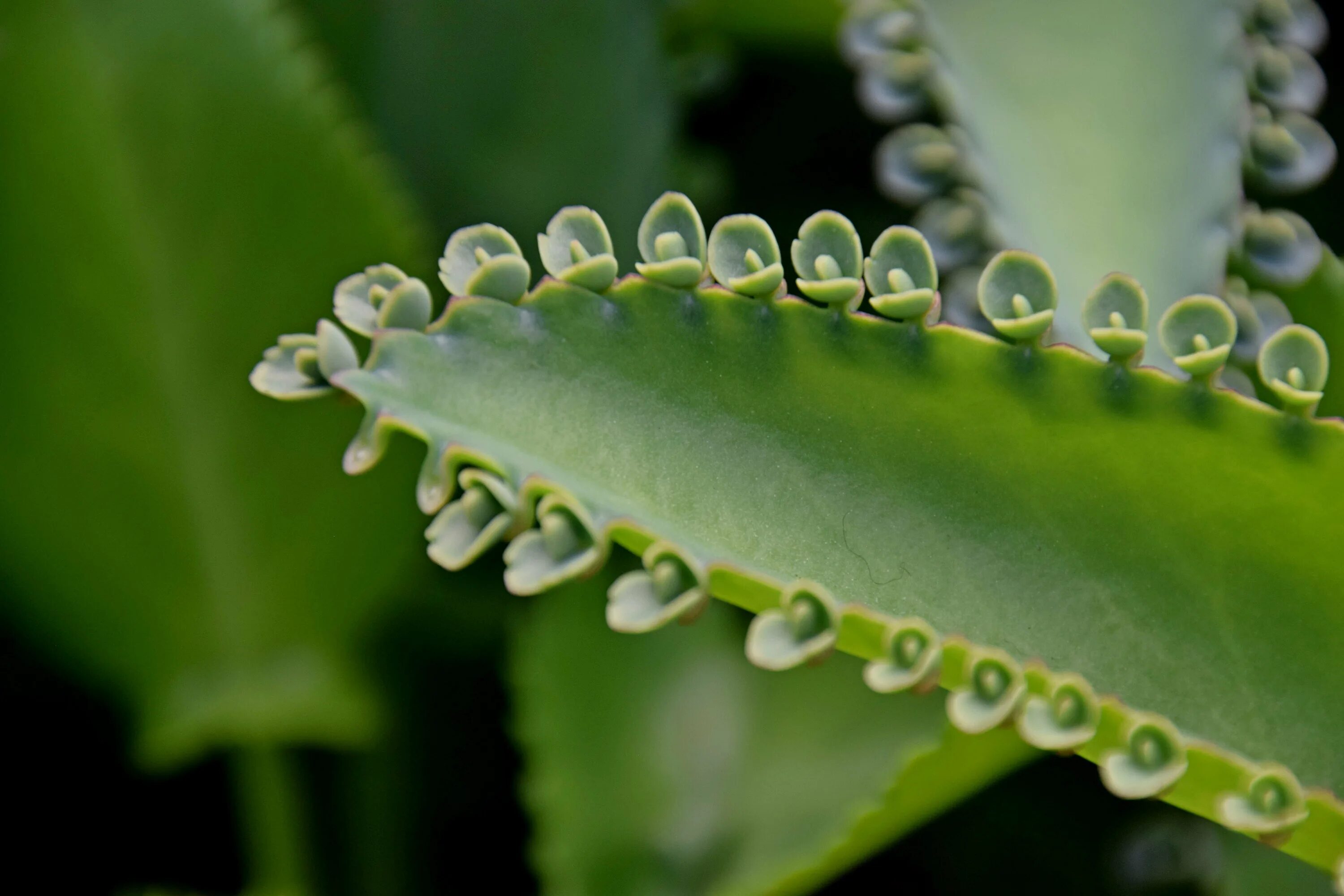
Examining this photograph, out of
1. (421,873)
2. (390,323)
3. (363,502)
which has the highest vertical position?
(390,323)

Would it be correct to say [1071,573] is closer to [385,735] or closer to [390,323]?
[390,323]

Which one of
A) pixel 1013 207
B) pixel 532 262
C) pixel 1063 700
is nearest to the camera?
pixel 1063 700

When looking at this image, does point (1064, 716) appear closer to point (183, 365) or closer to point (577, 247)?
point (577, 247)

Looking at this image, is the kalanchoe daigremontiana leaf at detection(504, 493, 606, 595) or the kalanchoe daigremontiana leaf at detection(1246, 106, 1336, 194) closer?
the kalanchoe daigremontiana leaf at detection(504, 493, 606, 595)

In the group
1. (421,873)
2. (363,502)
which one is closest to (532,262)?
(363,502)

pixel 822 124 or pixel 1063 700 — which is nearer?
pixel 1063 700

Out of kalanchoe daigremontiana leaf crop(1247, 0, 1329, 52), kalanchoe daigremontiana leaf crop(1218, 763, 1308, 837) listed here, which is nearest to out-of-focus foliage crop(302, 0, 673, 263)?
kalanchoe daigremontiana leaf crop(1247, 0, 1329, 52)

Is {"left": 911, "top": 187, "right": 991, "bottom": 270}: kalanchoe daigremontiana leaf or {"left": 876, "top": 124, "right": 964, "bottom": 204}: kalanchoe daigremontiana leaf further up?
{"left": 876, "top": 124, "right": 964, "bottom": 204}: kalanchoe daigremontiana leaf

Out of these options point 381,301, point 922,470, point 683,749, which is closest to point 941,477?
point 922,470

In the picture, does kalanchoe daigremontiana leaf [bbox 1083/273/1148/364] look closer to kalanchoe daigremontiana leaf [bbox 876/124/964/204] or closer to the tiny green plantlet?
the tiny green plantlet
